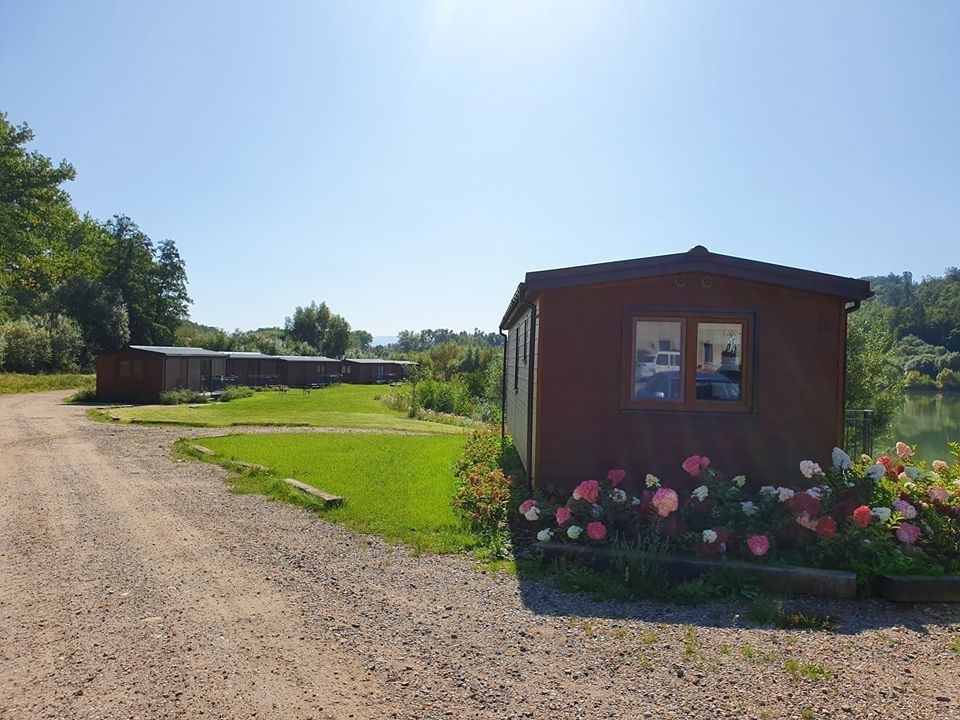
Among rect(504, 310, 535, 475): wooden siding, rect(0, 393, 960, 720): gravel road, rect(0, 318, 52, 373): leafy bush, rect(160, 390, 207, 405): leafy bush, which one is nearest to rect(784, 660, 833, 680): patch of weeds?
rect(0, 393, 960, 720): gravel road

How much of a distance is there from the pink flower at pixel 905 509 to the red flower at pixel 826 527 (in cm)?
65

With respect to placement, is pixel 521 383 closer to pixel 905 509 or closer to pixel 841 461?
pixel 841 461

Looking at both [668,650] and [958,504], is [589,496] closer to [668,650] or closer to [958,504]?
[668,650]

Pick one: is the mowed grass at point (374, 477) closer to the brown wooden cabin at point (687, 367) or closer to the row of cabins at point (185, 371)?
the brown wooden cabin at point (687, 367)

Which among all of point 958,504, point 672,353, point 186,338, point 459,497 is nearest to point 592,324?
point 672,353

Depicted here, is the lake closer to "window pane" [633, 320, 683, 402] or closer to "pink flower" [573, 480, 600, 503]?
"window pane" [633, 320, 683, 402]

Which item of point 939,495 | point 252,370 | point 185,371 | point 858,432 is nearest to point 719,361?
point 939,495

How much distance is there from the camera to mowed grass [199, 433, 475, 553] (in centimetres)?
606

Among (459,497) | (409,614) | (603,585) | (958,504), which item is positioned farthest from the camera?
(459,497)

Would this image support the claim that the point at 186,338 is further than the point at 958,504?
Yes

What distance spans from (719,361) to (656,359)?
66cm

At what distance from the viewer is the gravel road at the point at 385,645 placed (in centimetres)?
287

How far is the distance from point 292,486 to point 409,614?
14.7ft

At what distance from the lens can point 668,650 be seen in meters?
3.45
